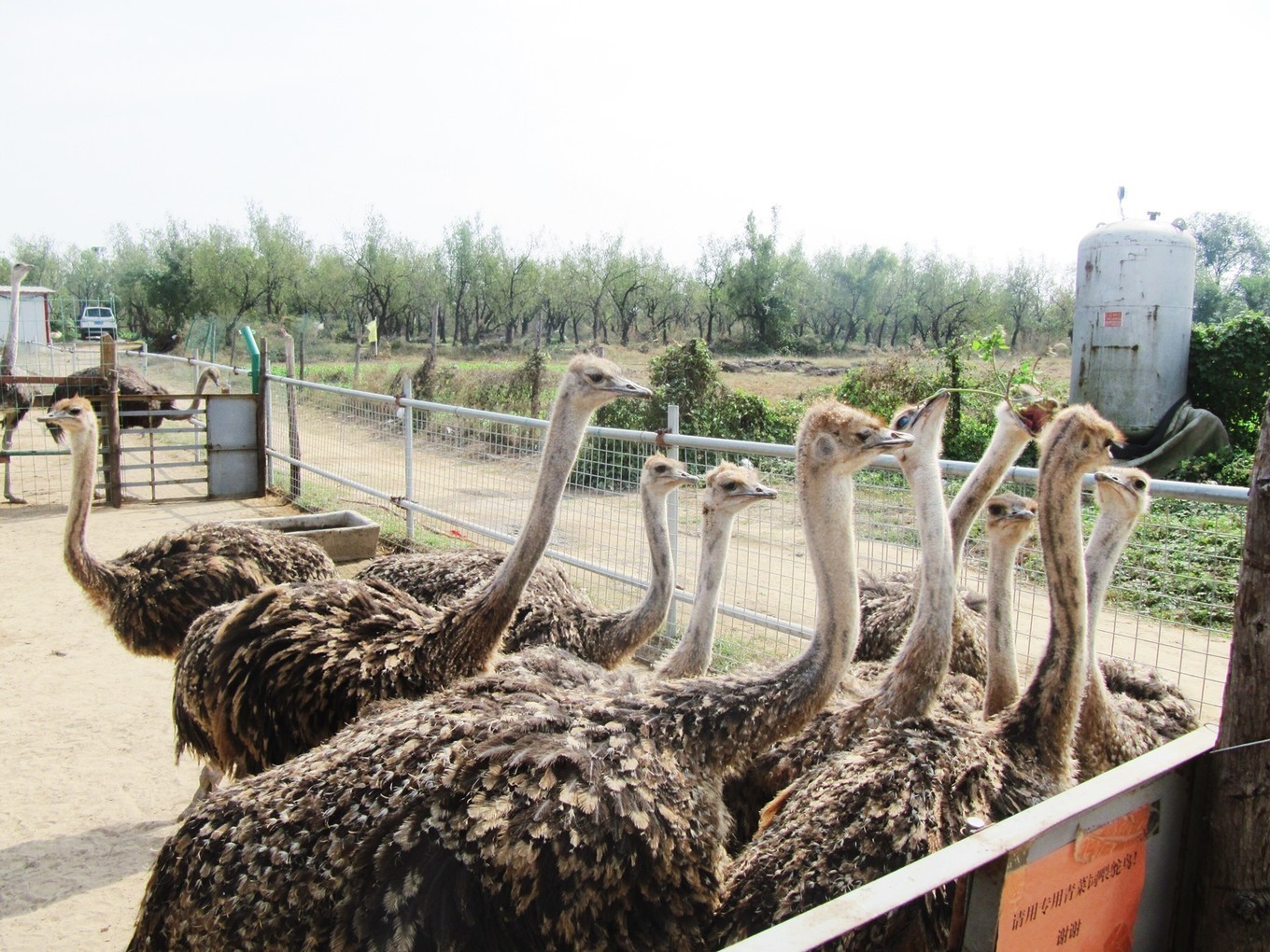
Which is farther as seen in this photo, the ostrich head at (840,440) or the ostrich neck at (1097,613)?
the ostrich neck at (1097,613)

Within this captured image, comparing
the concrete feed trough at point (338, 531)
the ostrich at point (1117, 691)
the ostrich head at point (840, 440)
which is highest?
the ostrich head at point (840, 440)

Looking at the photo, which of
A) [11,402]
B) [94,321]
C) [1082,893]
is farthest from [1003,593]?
[94,321]

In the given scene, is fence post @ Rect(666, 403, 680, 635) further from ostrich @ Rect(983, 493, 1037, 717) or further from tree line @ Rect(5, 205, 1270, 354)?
tree line @ Rect(5, 205, 1270, 354)

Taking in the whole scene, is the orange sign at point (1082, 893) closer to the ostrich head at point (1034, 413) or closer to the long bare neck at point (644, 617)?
the ostrich head at point (1034, 413)

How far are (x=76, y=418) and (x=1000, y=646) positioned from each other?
559 centimetres

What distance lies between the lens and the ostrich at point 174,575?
4914 millimetres

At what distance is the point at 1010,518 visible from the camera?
3377 millimetres

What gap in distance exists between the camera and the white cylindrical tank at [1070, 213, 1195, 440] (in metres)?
14.1

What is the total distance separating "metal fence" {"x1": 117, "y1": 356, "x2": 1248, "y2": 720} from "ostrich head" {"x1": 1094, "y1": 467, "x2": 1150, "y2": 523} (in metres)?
0.05

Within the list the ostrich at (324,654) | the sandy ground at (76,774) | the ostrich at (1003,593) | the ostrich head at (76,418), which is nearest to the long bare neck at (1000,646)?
the ostrich at (1003,593)

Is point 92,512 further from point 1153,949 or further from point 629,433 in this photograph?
point 1153,949

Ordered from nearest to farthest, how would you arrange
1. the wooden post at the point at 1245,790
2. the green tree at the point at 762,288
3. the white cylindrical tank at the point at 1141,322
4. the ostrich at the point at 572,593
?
the wooden post at the point at 1245,790 < the ostrich at the point at 572,593 < the white cylindrical tank at the point at 1141,322 < the green tree at the point at 762,288

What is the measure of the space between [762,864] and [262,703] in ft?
6.31

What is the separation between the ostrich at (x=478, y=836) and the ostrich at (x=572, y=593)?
1854 mm
